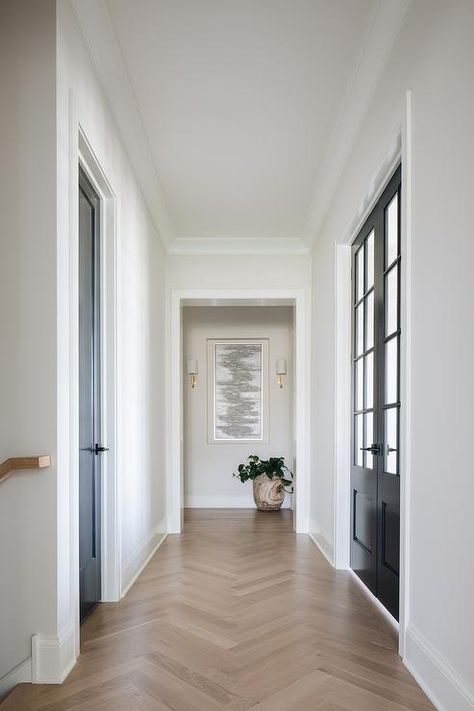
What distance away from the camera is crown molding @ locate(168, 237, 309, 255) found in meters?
6.66

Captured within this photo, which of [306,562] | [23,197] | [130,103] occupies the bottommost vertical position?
[306,562]

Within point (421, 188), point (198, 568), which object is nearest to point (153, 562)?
point (198, 568)

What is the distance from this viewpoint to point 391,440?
3.57 m

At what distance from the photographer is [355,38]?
323 centimetres

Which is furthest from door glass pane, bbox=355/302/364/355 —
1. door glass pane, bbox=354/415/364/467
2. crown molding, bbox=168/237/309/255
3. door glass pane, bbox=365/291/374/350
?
crown molding, bbox=168/237/309/255

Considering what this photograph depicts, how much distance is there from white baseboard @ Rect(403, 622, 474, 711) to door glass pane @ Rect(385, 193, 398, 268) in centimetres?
182

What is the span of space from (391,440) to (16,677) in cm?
206

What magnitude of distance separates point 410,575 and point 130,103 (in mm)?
2860

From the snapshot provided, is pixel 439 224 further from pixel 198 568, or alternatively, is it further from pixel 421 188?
pixel 198 568

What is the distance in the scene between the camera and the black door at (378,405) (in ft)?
11.5

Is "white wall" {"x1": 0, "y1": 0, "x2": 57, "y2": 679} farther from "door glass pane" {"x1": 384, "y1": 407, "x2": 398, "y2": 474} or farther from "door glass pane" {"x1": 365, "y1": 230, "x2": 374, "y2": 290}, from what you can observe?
"door glass pane" {"x1": 365, "y1": 230, "x2": 374, "y2": 290}

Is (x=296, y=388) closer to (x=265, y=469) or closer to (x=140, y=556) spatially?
(x=265, y=469)

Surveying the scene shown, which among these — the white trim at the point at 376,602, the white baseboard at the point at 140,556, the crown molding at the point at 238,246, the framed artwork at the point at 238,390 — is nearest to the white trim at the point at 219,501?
the framed artwork at the point at 238,390

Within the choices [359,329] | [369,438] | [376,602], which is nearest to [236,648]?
[376,602]
